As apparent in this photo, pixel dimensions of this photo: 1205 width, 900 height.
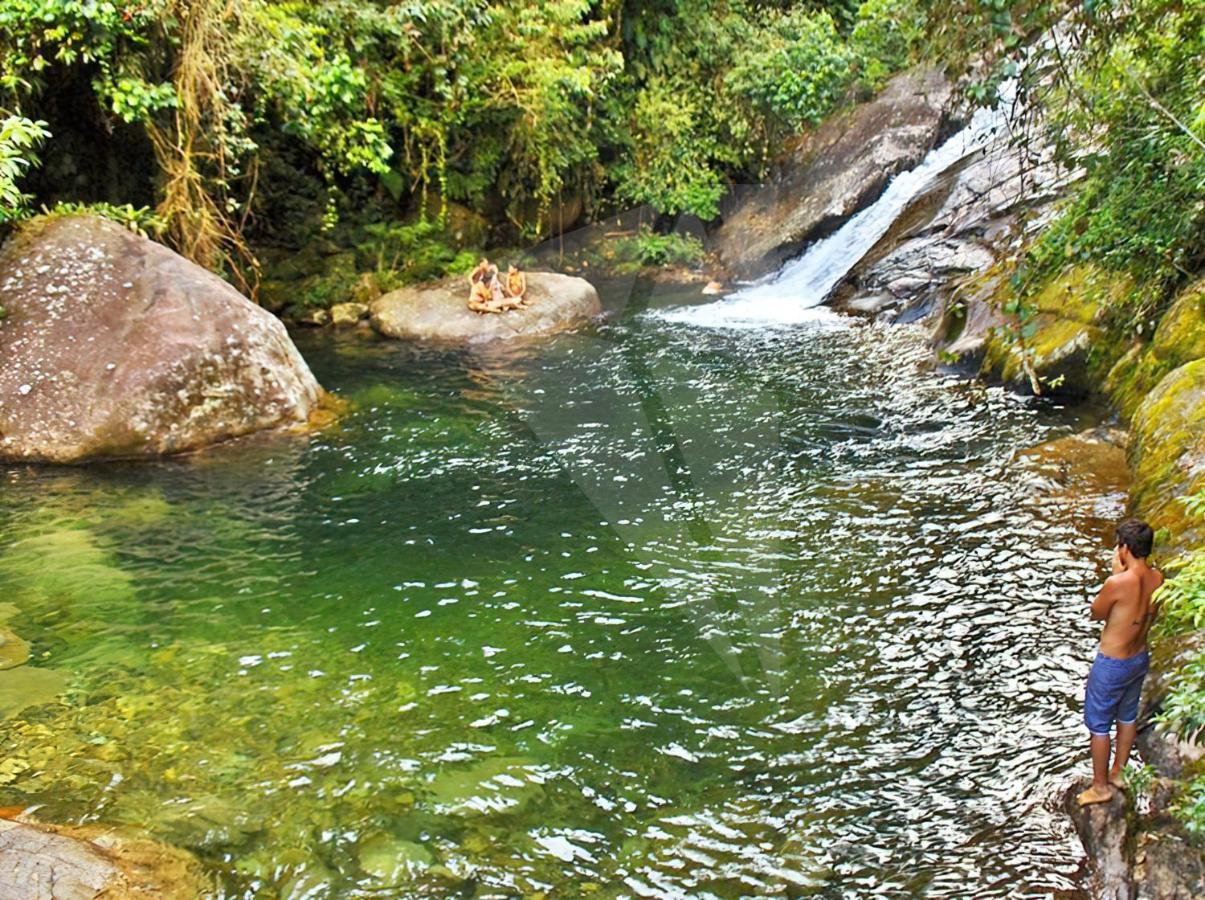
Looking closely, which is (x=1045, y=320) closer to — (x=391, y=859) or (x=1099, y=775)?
(x=1099, y=775)

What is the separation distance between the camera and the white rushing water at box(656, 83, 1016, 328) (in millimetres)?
16094

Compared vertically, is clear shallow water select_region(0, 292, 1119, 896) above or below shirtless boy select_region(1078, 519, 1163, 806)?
below

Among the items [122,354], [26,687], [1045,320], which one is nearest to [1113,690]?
[26,687]

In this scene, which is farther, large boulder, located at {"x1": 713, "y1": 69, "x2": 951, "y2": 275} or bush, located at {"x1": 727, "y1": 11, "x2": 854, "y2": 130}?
bush, located at {"x1": 727, "y1": 11, "x2": 854, "y2": 130}

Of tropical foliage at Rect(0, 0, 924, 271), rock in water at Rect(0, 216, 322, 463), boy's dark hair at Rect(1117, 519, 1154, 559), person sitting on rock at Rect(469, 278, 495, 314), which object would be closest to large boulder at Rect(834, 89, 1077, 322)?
tropical foliage at Rect(0, 0, 924, 271)

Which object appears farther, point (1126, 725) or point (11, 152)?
point (11, 152)

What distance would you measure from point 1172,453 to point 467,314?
1140 cm

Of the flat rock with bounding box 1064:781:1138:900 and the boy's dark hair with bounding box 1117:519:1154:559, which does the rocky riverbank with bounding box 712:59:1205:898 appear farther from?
the boy's dark hair with bounding box 1117:519:1154:559

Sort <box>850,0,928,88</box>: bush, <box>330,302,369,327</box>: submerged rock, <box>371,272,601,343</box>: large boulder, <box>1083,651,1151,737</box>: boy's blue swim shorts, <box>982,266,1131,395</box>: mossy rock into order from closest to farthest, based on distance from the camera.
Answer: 1. <box>1083,651,1151,737</box>: boy's blue swim shorts
2. <box>850,0,928,88</box>: bush
3. <box>982,266,1131,395</box>: mossy rock
4. <box>371,272,601,343</box>: large boulder
5. <box>330,302,369,327</box>: submerged rock

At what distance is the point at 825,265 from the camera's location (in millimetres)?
17359

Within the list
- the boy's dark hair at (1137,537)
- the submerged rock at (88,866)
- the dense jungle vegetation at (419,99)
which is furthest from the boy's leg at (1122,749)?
the submerged rock at (88,866)

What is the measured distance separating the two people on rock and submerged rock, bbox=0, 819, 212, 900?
39.4 ft

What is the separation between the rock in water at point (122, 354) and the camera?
1030 centimetres

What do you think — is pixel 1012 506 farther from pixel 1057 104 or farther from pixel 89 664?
pixel 89 664
